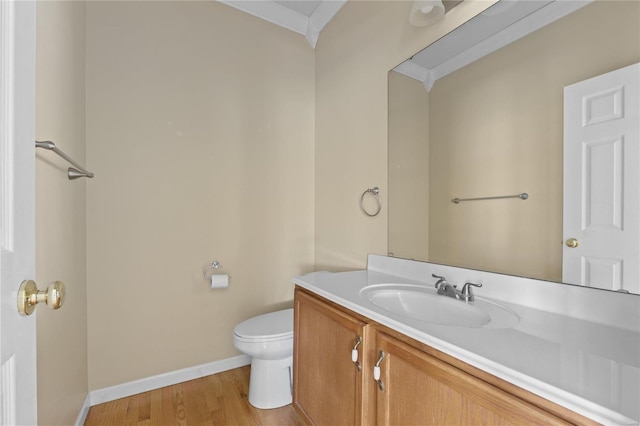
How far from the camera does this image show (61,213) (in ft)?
4.05

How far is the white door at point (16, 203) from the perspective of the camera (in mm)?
425

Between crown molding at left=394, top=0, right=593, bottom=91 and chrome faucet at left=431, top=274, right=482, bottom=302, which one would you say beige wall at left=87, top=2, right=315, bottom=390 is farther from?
chrome faucet at left=431, top=274, right=482, bottom=302

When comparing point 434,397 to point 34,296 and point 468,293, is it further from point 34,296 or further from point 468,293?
point 34,296

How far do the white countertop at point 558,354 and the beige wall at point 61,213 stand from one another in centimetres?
113

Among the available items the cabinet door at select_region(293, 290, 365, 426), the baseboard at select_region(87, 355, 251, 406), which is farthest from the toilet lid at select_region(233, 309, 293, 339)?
the baseboard at select_region(87, 355, 251, 406)

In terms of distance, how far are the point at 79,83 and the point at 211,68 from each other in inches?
30.9

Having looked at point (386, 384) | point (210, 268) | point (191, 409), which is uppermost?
point (210, 268)

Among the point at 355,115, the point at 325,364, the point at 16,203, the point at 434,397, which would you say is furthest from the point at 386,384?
the point at 355,115

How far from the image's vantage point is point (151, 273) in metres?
1.84

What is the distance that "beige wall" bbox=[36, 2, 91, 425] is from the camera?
3.30 ft

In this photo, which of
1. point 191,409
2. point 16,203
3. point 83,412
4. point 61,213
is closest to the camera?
point 16,203

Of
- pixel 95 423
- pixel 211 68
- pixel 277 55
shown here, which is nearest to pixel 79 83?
pixel 211 68

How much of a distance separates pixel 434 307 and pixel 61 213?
5.24 ft

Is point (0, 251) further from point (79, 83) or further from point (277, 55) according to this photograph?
point (277, 55)
